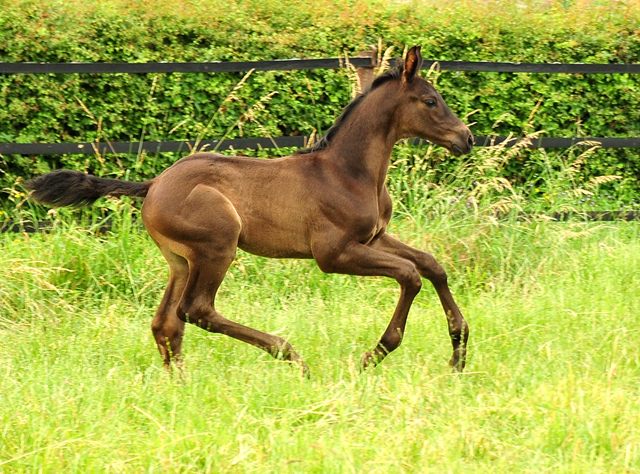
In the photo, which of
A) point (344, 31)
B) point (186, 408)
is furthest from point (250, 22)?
point (186, 408)

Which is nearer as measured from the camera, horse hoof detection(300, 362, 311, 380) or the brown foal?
horse hoof detection(300, 362, 311, 380)

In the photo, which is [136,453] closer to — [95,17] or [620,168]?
[95,17]

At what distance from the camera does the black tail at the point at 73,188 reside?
184 inches

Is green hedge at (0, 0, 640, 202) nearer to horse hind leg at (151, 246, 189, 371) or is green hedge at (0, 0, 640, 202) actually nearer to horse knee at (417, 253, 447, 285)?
horse hind leg at (151, 246, 189, 371)

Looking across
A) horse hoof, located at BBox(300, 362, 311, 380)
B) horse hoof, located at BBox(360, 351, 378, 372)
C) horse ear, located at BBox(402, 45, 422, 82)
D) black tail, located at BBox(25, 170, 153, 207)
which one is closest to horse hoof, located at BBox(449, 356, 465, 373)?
horse hoof, located at BBox(360, 351, 378, 372)

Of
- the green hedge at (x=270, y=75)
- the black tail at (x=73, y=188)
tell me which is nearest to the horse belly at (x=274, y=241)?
the black tail at (x=73, y=188)

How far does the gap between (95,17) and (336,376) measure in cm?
424

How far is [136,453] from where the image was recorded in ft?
11.4

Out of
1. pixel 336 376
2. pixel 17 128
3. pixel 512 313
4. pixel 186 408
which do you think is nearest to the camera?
pixel 186 408

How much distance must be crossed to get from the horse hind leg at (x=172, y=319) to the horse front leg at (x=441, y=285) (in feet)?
3.58

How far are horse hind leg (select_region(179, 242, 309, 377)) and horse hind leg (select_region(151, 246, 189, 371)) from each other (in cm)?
13

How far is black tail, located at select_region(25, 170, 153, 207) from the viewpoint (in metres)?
4.68

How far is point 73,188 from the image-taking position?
15.5 ft

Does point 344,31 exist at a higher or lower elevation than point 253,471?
higher
